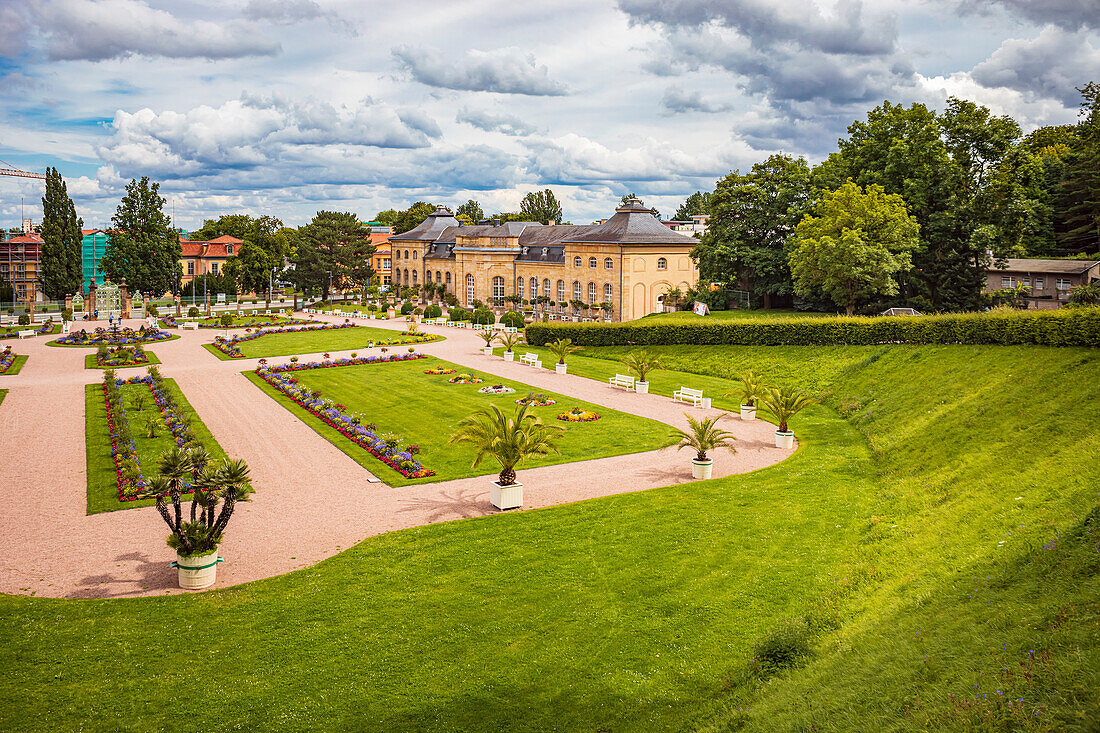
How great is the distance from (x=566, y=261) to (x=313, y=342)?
2661 centimetres

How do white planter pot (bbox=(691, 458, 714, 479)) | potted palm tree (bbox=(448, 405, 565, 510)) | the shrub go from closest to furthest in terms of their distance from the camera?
potted palm tree (bbox=(448, 405, 565, 510)) < white planter pot (bbox=(691, 458, 714, 479)) < the shrub

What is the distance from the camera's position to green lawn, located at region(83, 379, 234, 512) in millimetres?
18562

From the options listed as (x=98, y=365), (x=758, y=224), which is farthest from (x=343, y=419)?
(x=758, y=224)

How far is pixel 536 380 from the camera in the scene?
36156 mm

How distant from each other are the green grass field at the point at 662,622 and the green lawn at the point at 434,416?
502cm

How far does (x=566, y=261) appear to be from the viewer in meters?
68.8

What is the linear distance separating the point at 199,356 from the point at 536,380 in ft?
71.0

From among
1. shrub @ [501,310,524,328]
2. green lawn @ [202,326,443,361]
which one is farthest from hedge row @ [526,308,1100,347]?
green lawn @ [202,326,443,361]

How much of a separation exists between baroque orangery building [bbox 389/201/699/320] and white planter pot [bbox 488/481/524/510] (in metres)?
47.3

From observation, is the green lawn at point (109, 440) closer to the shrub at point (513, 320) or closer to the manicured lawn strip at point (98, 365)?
the manicured lawn strip at point (98, 365)

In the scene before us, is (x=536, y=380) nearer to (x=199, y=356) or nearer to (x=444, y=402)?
(x=444, y=402)

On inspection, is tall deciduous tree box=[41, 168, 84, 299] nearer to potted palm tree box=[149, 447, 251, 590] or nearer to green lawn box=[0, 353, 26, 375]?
green lawn box=[0, 353, 26, 375]

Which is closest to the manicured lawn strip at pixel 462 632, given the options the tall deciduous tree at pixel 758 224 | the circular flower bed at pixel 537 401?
the circular flower bed at pixel 537 401

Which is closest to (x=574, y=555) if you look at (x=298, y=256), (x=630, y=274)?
(x=630, y=274)
